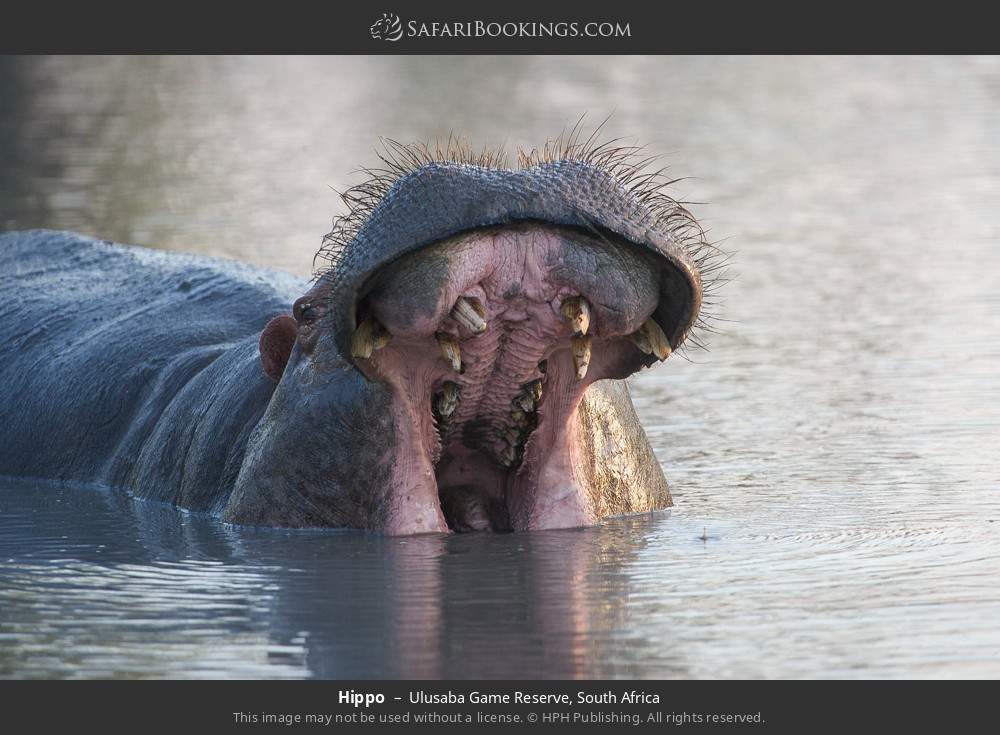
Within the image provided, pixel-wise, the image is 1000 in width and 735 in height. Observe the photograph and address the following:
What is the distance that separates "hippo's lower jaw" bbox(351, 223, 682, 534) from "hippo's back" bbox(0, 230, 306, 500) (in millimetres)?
1352

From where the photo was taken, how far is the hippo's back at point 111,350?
7.42 metres

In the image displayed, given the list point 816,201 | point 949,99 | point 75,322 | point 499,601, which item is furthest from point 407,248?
point 949,99

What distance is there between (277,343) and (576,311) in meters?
1.42

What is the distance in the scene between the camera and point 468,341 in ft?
17.4

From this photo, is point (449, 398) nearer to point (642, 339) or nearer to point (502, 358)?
point (502, 358)

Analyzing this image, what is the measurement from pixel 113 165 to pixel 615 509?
13.3 meters

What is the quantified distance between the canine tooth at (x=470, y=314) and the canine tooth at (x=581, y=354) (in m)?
0.27

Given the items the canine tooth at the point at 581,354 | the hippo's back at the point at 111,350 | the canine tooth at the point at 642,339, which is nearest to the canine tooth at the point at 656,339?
the canine tooth at the point at 642,339

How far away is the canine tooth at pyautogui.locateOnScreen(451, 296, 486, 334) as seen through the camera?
5102mm

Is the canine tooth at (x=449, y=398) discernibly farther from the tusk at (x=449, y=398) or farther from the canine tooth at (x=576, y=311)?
the canine tooth at (x=576, y=311)

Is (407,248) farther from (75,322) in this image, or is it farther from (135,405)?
(75,322)

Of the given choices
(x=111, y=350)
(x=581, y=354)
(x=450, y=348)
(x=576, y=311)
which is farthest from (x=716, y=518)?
(x=111, y=350)

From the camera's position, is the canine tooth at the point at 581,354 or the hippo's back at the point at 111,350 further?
the hippo's back at the point at 111,350

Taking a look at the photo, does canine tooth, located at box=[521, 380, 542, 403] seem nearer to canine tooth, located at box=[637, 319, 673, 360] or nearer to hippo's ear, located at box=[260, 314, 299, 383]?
canine tooth, located at box=[637, 319, 673, 360]
